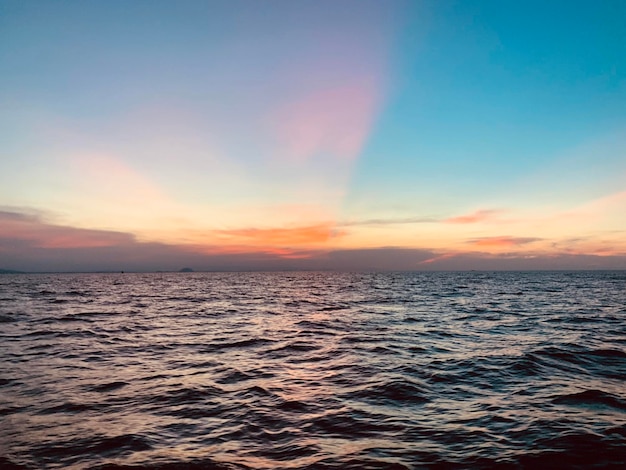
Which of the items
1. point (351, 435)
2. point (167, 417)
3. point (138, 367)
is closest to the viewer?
point (351, 435)

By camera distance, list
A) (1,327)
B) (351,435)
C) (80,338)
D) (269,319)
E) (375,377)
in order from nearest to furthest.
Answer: (351,435), (375,377), (80,338), (1,327), (269,319)

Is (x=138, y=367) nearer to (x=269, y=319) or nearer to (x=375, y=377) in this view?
(x=375, y=377)

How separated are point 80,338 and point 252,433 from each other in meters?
17.5

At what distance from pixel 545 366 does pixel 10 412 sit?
17571 millimetres

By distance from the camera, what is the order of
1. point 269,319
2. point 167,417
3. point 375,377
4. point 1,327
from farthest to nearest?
1. point 269,319
2. point 1,327
3. point 375,377
4. point 167,417

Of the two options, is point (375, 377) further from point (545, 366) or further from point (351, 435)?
point (545, 366)

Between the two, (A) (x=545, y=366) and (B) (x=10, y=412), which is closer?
(B) (x=10, y=412)

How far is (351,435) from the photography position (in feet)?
30.4

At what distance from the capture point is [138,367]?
1582 centimetres

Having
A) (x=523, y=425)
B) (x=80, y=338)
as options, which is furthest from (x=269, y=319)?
(x=523, y=425)

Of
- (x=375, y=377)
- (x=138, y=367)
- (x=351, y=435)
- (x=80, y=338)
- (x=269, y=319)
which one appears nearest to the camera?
(x=351, y=435)

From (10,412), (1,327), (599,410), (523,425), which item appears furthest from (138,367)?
(1,327)

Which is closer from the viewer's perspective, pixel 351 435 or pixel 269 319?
pixel 351 435

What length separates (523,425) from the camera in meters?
9.84
